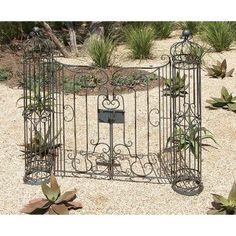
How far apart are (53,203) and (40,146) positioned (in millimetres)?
1012

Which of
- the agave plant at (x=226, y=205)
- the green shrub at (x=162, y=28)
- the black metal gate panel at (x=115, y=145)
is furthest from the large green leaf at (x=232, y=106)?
the green shrub at (x=162, y=28)

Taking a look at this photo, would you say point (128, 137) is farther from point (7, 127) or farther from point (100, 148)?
point (7, 127)

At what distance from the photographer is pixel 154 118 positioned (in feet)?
25.6

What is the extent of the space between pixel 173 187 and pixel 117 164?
85 centimetres

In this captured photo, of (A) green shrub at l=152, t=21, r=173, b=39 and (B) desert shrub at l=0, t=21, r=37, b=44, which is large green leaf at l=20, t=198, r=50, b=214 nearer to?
(B) desert shrub at l=0, t=21, r=37, b=44

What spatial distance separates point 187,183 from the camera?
5.67 meters

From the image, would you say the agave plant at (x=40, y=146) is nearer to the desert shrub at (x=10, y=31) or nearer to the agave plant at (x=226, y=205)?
the agave plant at (x=226, y=205)

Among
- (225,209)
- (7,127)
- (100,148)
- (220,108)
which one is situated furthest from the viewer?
(220,108)

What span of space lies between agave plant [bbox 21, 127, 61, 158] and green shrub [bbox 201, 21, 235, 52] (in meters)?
5.88

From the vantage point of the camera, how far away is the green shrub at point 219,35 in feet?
36.5

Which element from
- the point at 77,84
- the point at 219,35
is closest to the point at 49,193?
the point at 77,84

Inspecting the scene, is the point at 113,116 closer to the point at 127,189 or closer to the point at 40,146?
the point at 127,189

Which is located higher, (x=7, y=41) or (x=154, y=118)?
(x=7, y=41)

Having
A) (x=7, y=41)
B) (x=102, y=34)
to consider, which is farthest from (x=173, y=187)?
(x=7, y=41)
